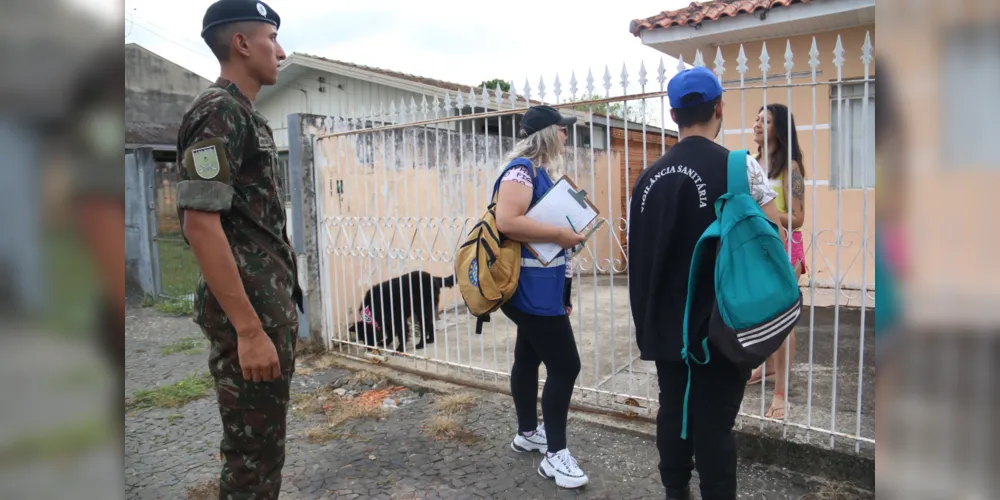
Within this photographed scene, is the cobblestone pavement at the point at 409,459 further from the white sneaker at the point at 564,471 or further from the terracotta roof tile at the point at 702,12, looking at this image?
the terracotta roof tile at the point at 702,12

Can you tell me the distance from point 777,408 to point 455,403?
1898 millimetres

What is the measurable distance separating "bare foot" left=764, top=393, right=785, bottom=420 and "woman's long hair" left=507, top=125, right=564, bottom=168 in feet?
5.89

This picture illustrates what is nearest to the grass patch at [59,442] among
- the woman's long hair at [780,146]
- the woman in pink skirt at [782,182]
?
the woman in pink skirt at [782,182]

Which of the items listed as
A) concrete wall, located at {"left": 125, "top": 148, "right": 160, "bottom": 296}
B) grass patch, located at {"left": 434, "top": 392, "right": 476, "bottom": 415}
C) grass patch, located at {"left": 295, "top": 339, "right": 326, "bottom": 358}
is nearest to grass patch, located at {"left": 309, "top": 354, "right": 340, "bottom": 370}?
grass patch, located at {"left": 295, "top": 339, "right": 326, "bottom": 358}

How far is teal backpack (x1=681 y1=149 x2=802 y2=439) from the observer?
5.69 feet

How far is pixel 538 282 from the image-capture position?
2.55 metres

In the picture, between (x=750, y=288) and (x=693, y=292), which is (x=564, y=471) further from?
(x=750, y=288)

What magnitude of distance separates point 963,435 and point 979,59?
0.41 meters

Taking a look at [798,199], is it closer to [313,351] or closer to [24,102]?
[24,102]

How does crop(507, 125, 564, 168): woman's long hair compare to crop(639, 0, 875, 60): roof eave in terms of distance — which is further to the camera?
crop(639, 0, 875, 60): roof eave

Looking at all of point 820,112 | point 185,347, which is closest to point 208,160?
point 185,347

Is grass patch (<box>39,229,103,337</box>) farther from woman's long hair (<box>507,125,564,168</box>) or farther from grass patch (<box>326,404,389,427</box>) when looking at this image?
grass patch (<box>326,404,389,427</box>)

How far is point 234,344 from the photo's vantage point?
171 centimetres

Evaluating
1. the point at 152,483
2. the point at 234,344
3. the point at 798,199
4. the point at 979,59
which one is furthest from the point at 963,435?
the point at 152,483
